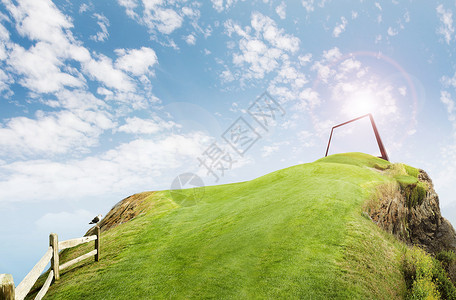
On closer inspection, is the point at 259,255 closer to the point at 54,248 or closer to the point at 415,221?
the point at 54,248

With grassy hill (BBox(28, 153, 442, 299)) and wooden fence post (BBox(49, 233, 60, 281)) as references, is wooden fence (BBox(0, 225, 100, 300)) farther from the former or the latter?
grassy hill (BBox(28, 153, 442, 299))

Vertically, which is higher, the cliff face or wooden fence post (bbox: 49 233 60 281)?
wooden fence post (bbox: 49 233 60 281)

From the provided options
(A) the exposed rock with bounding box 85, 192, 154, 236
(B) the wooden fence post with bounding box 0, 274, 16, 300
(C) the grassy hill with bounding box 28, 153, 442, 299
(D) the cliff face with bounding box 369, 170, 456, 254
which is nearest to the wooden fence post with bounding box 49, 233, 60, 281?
(C) the grassy hill with bounding box 28, 153, 442, 299

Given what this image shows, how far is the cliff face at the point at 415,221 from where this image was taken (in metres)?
18.3

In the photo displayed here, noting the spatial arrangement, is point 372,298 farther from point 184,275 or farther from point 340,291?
point 184,275

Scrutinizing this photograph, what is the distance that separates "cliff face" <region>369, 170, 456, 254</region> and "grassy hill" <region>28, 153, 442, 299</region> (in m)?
1.70

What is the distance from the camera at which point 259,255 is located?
11.8m

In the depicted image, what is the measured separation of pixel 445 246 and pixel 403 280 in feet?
51.2

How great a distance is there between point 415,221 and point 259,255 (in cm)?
1806

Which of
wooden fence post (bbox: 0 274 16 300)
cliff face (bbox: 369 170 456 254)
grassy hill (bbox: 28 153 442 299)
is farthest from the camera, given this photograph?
cliff face (bbox: 369 170 456 254)

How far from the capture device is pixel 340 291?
912cm

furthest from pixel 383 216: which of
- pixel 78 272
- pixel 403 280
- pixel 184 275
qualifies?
pixel 78 272

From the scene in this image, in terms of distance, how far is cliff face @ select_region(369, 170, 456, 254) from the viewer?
1827 centimetres

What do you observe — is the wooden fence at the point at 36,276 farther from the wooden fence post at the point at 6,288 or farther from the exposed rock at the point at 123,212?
the exposed rock at the point at 123,212
